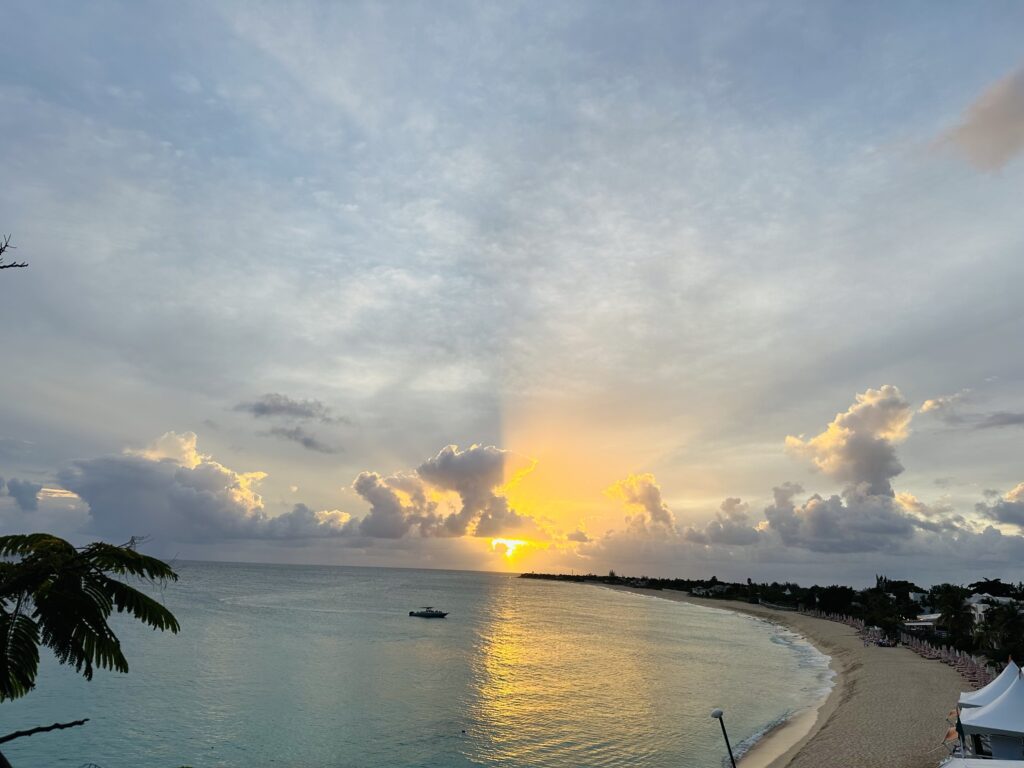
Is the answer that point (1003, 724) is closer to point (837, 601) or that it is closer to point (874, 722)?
point (874, 722)

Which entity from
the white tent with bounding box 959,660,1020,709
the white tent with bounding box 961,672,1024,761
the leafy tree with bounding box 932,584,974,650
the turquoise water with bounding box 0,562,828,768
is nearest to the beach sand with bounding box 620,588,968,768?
the turquoise water with bounding box 0,562,828,768

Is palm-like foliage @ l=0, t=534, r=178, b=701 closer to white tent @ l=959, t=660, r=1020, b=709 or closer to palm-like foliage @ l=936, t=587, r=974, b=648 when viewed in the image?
white tent @ l=959, t=660, r=1020, b=709

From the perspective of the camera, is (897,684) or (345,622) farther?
(345,622)

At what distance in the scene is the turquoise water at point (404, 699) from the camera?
126 ft

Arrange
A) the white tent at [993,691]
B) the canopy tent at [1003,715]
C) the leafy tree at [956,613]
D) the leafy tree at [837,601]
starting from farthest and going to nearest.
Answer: the leafy tree at [837,601] → the leafy tree at [956,613] → the white tent at [993,691] → the canopy tent at [1003,715]

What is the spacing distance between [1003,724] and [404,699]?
3935 cm

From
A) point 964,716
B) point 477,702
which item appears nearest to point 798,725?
point 964,716

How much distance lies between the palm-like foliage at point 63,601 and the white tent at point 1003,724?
33525mm

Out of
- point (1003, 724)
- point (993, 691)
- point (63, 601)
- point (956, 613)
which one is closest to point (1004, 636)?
point (956, 613)

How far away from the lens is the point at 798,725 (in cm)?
4519

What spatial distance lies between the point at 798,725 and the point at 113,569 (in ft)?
166

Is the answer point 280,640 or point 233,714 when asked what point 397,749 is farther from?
point 280,640

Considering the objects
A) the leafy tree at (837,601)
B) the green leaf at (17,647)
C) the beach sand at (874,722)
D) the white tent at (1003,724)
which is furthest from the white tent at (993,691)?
the leafy tree at (837,601)

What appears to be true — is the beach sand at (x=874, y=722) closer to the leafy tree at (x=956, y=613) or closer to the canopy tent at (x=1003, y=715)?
the canopy tent at (x=1003, y=715)
